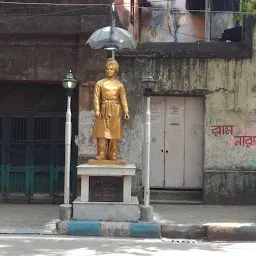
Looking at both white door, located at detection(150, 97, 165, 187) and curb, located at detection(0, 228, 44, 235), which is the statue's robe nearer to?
curb, located at detection(0, 228, 44, 235)

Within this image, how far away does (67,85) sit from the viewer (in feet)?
33.0

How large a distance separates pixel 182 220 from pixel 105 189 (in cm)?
167

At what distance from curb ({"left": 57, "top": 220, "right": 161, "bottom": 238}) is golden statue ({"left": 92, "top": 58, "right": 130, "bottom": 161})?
53.8 inches

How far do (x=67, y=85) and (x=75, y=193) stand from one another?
3.61 metres

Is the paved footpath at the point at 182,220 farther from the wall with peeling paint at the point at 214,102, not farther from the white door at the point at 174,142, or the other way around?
the wall with peeling paint at the point at 214,102

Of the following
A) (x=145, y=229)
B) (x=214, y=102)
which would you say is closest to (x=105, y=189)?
(x=145, y=229)

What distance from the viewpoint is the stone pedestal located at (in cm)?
995

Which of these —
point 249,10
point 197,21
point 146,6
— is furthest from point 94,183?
point 197,21

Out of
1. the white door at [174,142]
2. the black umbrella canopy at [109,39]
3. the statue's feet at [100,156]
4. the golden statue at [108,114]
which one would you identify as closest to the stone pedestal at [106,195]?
the statue's feet at [100,156]

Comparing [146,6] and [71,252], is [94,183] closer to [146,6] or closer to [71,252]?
[71,252]

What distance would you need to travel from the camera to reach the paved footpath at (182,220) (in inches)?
371

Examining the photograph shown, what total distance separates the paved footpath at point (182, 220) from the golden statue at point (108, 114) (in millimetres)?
1541

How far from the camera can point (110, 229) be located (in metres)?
9.58

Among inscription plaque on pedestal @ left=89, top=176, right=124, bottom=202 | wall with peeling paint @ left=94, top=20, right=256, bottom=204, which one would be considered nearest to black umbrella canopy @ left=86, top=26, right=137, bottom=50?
wall with peeling paint @ left=94, top=20, right=256, bottom=204
